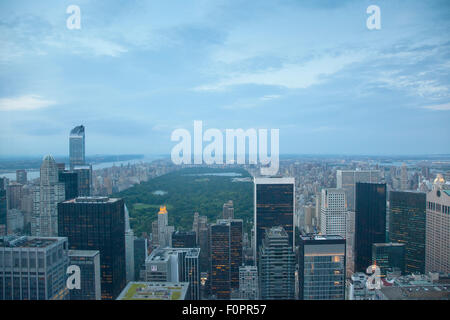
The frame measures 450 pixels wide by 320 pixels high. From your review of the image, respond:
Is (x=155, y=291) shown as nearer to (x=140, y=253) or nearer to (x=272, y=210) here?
(x=140, y=253)

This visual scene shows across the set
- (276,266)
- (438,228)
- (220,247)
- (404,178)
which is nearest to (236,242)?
(220,247)

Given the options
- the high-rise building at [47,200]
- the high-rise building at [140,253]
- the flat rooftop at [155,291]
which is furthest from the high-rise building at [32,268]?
the high-rise building at [140,253]

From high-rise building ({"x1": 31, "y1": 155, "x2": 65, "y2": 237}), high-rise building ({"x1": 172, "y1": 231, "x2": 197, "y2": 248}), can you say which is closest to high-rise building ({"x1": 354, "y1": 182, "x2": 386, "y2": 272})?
high-rise building ({"x1": 172, "y1": 231, "x2": 197, "y2": 248})

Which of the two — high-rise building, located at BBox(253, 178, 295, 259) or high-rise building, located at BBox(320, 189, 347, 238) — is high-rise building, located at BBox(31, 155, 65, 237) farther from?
high-rise building, located at BBox(320, 189, 347, 238)

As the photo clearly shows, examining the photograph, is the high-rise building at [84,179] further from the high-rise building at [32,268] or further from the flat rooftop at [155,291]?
the flat rooftop at [155,291]

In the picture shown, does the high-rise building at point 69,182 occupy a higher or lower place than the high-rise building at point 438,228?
higher

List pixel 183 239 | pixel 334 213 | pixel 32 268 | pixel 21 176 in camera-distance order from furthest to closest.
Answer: pixel 334 213 → pixel 183 239 → pixel 21 176 → pixel 32 268
